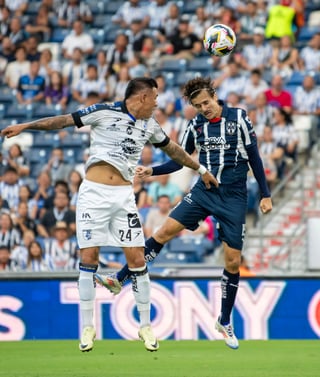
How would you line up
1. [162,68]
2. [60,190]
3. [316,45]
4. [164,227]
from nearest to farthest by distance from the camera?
1. [164,227]
2. [60,190]
3. [316,45]
4. [162,68]

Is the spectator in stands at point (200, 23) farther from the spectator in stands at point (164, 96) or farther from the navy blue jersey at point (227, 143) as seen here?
the navy blue jersey at point (227, 143)

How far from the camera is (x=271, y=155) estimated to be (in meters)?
17.8

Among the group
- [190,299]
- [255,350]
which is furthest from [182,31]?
[255,350]

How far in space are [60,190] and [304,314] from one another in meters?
4.90

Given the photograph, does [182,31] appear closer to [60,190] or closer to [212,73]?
[212,73]

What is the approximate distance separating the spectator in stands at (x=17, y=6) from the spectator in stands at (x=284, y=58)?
6.24m

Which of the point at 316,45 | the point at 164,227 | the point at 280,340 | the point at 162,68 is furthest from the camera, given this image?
the point at 162,68

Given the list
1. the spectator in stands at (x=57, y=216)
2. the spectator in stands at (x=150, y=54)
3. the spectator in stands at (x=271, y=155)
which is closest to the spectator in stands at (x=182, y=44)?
the spectator in stands at (x=150, y=54)

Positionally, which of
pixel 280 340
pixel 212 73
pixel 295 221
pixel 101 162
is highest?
pixel 212 73

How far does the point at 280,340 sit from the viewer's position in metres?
13.9

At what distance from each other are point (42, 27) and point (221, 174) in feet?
40.5

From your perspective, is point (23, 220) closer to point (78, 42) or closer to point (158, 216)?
point (158, 216)

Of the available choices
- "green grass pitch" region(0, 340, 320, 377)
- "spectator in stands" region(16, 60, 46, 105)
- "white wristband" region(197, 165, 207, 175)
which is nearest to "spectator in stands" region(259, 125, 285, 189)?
"green grass pitch" region(0, 340, 320, 377)

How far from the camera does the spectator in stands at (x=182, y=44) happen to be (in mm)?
21031
